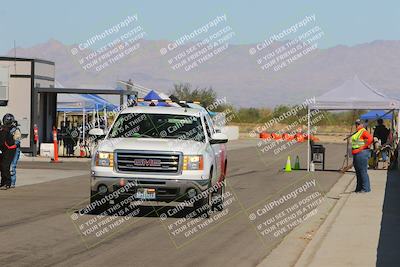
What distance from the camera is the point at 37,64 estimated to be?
129 ft

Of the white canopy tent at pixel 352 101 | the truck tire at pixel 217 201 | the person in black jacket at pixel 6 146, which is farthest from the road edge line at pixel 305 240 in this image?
the white canopy tent at pixel 352 101

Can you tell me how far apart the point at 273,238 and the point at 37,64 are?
2674 cm

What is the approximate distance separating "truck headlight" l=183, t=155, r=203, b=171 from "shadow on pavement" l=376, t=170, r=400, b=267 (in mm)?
3296

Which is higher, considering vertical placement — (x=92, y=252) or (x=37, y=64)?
(x=37, y=64)

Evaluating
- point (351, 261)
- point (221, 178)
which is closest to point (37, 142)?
point (221, 178)

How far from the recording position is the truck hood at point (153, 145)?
16.2 metres

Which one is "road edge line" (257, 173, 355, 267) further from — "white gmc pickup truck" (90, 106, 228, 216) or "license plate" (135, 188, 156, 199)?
"license plate" (135, 188, 156, 199)

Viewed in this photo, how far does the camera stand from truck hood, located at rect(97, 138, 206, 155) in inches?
638

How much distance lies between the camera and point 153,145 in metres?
16.3

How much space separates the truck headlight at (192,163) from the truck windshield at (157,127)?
3.01 ft

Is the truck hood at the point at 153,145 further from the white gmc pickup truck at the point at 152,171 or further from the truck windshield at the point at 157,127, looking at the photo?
the truck windshield at the point at 157,127

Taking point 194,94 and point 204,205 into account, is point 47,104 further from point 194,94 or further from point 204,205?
point 194,94

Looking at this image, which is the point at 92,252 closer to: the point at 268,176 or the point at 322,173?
the point at 268,176

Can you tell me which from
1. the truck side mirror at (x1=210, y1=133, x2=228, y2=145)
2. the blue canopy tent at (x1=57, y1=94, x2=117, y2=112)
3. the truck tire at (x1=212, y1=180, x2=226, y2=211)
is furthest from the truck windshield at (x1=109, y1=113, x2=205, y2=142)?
the blue canopy tent at (x1=57, y1=94, x2=117, y2=112)
